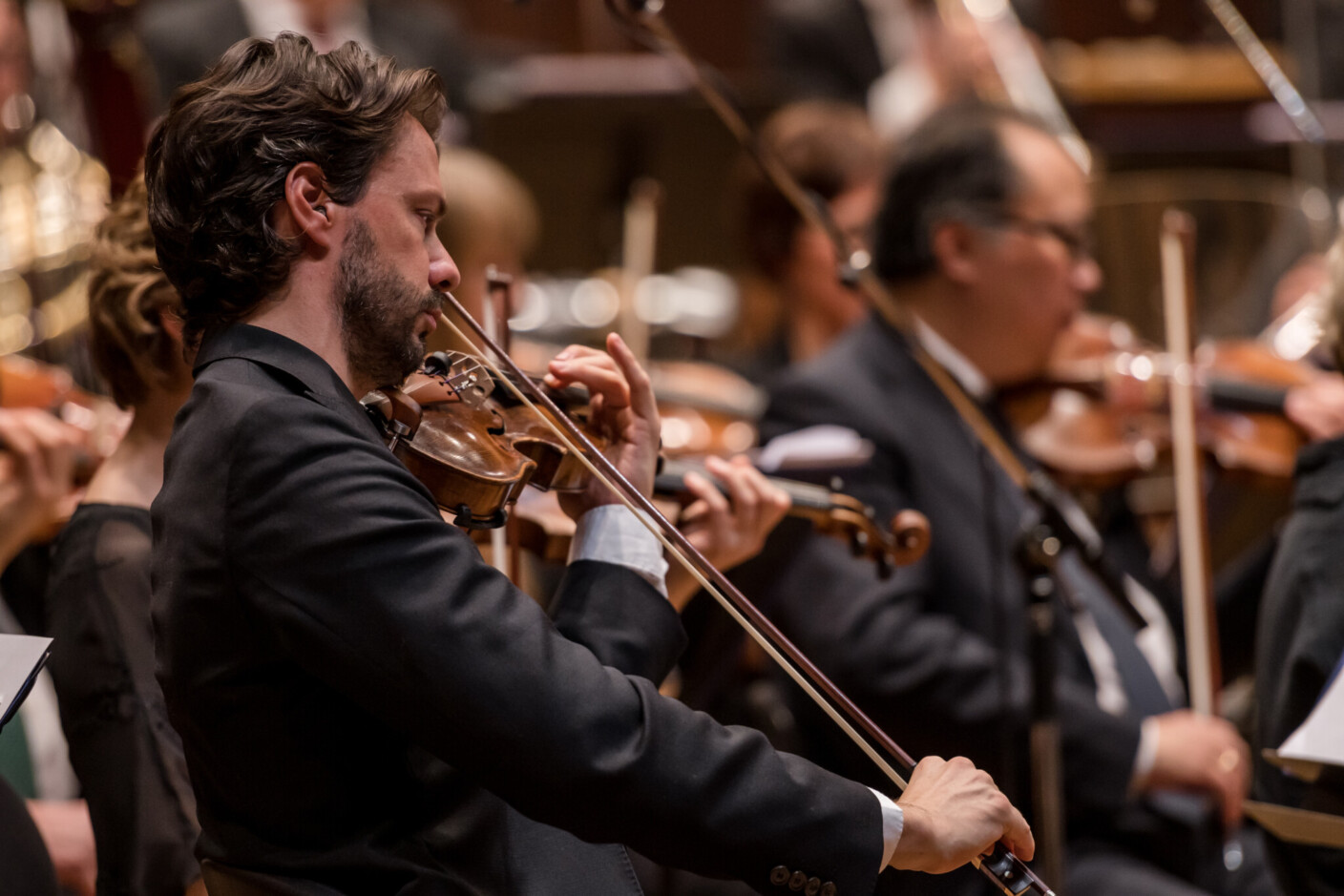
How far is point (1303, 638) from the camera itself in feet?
6.00

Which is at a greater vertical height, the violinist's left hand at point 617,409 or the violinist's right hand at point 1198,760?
the violinist's left hand at point 617,409

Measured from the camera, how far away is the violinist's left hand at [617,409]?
4.95 ft

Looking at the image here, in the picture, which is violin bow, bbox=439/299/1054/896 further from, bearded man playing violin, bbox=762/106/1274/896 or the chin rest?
bearded man playing violin, bbox=762/106/1274/896

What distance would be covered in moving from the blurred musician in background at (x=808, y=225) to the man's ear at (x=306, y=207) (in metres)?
2.10

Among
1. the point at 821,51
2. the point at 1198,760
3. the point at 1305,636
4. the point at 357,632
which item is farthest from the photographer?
the point at 821,51

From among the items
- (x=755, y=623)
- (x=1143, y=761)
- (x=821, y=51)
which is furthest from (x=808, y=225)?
(x=755, y=623)

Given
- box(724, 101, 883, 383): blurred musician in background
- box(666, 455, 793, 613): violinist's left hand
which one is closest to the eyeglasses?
box(724, 101, 883, 383): blurred musician in background

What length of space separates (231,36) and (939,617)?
2271mm

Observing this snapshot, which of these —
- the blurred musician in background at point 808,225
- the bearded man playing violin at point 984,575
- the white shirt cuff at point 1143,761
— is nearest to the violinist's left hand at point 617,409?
the bearded man playing violin at point 984,575

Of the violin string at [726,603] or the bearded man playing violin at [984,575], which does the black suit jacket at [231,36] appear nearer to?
the bearded man playing violin at [984,575]

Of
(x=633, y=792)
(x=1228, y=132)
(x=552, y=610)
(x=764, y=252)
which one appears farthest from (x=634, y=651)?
(x=1228, y=132)

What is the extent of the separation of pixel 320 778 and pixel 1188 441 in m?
1.78

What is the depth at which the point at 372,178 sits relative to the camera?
1.33m

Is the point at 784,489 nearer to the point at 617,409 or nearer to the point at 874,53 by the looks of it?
the point at 617,409
